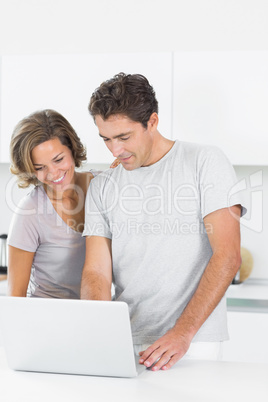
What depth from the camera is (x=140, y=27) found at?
3.30m

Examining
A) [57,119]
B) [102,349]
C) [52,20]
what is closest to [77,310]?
[102,349]

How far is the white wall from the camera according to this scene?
3166mm

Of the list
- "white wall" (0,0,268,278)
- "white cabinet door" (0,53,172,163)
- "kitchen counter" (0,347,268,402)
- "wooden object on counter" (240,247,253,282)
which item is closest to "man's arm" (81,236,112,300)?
"kitchen counter" (0,347,268,402)

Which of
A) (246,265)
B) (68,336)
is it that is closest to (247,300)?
(246,265)

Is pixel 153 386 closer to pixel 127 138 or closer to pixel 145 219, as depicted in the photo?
pixel 145 219

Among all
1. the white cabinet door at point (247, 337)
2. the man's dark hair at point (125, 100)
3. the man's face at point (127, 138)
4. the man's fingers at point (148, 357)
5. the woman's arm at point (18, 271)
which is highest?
the man's dark hair at point (125, 100)

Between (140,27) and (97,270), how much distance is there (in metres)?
1.87

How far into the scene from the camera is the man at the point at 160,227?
1773 mm

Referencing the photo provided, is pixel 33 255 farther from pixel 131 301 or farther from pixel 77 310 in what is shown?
pixel 77 310

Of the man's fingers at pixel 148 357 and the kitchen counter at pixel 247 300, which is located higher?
the man's fingers at pixel 148 357

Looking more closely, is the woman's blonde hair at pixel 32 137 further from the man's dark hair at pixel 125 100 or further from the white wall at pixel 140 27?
the white wall at pixel 140 27

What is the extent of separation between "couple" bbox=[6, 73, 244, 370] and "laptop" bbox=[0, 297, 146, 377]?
0.24 meters

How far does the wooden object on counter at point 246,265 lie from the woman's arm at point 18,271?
1.49m

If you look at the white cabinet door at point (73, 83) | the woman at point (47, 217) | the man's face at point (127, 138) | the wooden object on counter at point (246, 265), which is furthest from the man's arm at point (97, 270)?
the wooden object on counter at point (246, 265)
